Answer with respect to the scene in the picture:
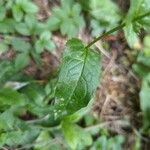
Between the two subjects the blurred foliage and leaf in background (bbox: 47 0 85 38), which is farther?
leaf in background (bbox: 47 0 85 38)

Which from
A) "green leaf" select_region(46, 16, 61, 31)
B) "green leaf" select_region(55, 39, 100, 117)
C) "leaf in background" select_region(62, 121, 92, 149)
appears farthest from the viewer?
"green leaf" select_region(46, 16, 61, 31)

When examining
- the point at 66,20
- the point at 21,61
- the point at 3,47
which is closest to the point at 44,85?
the point at 21,61

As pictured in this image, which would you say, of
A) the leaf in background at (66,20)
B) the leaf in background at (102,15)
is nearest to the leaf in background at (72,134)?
the leaf in background at (66,20)

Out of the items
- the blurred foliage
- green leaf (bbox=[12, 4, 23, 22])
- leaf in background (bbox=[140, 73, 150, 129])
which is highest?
green leaf (bbox=[12, 4, 23, 22])

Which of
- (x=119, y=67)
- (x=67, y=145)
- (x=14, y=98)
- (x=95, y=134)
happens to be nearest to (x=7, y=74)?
(x=14, y=98)

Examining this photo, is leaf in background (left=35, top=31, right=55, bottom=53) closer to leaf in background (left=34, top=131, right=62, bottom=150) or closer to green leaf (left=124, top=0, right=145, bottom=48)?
leaf in background (left=34, top=131, right=62, bottom=150)

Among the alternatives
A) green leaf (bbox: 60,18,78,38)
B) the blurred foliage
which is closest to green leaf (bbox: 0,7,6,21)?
the blurred foliage
